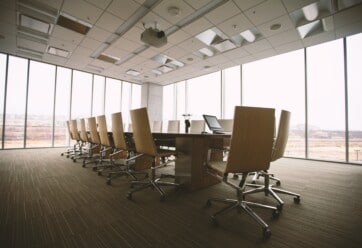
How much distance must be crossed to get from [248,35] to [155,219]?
16.0ft

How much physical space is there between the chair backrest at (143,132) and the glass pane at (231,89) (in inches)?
196

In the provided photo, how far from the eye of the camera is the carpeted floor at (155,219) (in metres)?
1.32

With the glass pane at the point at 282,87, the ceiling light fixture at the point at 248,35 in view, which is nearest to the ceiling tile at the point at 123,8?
the ceiling light fixture at the point at 248,35

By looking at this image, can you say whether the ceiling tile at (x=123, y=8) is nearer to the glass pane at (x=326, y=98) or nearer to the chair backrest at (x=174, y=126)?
the chair backrest at (x=174, y=126)

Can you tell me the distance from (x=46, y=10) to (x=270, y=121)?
4904 mm

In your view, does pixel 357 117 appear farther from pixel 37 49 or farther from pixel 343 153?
pixel 37 49

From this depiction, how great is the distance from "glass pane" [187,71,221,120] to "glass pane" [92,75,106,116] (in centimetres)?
411

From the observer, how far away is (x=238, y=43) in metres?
Result: 5.03

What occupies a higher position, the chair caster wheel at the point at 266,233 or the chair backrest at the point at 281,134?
the chair backrest at the point at 281,134

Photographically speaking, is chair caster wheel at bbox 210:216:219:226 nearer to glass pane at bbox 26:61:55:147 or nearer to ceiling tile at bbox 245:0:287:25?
ceiling tile at bbox 245:0:287:25

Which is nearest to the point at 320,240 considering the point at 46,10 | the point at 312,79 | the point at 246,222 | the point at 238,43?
the point at 246,222

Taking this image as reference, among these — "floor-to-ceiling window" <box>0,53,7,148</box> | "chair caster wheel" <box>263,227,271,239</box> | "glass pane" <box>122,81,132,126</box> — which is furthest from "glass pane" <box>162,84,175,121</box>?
"chair caster wheel" <box>263,227,271,239</box>

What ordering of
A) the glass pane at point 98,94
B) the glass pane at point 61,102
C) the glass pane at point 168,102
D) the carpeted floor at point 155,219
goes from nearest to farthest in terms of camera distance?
the carpeted floor at point 155,219, the glass pane at point 61,102, the glass pane at point 98,94, the glass pane at point 168,102

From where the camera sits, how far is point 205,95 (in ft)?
25.9
